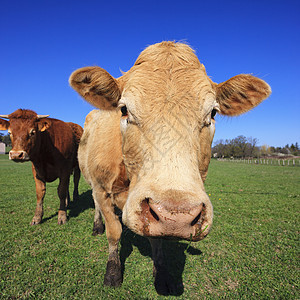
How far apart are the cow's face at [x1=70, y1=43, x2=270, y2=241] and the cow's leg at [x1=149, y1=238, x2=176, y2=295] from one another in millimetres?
1540

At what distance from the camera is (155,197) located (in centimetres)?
141

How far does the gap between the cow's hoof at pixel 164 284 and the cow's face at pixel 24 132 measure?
145 inches

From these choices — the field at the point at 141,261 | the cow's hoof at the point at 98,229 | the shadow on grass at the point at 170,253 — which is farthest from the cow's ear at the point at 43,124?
the shadow on grass at the point at 170,253

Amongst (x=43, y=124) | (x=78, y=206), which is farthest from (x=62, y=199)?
(x=43, y=124)

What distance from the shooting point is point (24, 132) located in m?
4.64

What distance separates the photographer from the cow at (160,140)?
1.44m

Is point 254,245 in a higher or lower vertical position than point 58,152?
lower

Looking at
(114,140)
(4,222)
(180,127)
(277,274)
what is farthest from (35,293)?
(277,274)

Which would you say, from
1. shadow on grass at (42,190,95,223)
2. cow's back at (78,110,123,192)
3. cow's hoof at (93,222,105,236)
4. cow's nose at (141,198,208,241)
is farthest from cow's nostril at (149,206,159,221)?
shadow on grass at (42,190,95,223)

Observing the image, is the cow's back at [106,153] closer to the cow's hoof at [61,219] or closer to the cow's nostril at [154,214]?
the cow's nostril at [154,214]

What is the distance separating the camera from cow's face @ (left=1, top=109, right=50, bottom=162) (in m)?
4.46

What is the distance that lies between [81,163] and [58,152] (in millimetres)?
1099

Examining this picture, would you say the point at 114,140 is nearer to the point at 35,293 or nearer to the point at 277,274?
the point at 35,293

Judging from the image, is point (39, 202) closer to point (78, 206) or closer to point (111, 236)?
point (78, 206)
